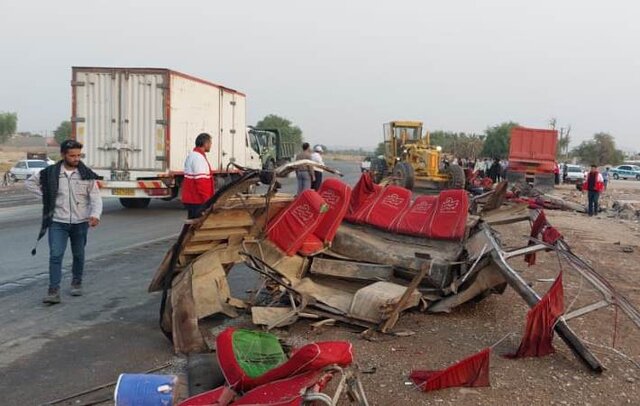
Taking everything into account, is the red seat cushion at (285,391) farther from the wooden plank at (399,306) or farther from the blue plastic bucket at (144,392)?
the wooden plank at (399,306)

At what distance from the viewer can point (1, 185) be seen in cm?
2939

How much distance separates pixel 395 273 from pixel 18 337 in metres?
3.50

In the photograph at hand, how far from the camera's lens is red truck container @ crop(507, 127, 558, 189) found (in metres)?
29.2

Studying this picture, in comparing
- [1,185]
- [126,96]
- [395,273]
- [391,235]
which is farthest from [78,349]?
[1,185]

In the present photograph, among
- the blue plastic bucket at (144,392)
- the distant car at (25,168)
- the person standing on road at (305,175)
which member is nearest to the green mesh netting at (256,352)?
the blue plastic bucket at (144,392)

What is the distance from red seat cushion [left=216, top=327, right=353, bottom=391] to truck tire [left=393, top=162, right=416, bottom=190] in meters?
17.6

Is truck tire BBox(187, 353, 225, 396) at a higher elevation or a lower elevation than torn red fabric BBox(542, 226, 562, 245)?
lower

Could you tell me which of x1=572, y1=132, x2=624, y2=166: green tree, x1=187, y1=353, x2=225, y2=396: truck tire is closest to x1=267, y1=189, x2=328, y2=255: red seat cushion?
x1=187, y1=353, x2=225, y2=396: truck tire

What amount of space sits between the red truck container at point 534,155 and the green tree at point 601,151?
64.4 metres

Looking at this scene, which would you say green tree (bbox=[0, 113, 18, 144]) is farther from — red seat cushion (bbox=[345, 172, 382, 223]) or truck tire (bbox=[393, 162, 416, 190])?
red seat cushion (bbox=[345, 172, 382, 223])

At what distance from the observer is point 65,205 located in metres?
6.55

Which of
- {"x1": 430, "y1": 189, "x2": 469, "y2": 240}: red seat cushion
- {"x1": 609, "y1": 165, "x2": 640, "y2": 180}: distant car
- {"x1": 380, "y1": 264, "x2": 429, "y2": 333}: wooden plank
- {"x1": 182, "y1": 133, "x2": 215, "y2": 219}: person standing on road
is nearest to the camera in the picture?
{"x1": 380, "y1": 264, "x2": 429, "y2": 333}: wooden plank

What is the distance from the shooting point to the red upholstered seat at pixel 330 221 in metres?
6.33

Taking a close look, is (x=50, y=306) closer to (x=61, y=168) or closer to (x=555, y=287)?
(x=61, y=168)
